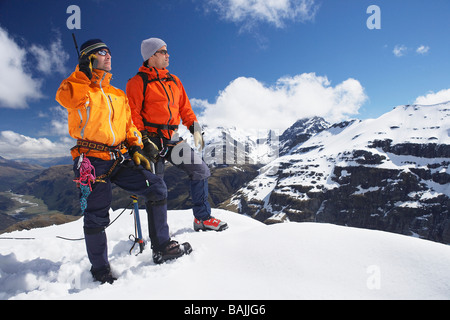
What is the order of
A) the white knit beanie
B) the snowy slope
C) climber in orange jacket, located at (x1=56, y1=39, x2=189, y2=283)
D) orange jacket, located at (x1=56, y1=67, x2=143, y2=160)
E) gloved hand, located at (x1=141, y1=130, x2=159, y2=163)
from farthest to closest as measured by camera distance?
the white knit beanie < gloved hand, located at (x1=141, y1=130, x2=159, y2=163) < climber in orange jacket, located at (x1=56, y1=39, x2=189, y2=283) < orange jacket, located at (x1=56, y1=67, x2=143, y2=160) < the snowy slope

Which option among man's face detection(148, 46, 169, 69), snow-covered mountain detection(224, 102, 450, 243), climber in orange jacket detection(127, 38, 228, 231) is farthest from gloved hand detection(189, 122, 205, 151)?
snow-covered mountain detection(224, 102, 450, 243)

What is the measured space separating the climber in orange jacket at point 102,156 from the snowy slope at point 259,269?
1.55 ft

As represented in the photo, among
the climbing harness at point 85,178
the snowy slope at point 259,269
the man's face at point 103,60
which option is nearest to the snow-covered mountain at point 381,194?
the snowy slope at point 259,269

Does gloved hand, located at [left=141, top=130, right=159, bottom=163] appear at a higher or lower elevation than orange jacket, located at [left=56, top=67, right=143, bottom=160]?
lower

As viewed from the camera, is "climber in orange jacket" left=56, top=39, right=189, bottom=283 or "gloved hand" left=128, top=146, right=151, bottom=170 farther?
"gloved hand" left=128, top=146, right=151, bottom=170

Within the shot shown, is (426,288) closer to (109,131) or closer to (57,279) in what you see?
(109,131)

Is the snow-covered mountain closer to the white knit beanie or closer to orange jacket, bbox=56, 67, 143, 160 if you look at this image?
the white knit beanie

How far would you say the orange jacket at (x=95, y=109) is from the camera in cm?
332

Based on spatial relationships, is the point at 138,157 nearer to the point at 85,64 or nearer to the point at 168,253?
the point at 85,64

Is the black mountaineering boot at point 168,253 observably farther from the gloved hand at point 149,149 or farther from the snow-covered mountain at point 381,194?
the snow-covered mountain at point 381,194

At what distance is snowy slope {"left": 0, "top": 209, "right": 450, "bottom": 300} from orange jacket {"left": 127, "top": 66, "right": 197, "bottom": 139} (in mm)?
2635

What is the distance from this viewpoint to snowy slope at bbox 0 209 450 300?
2.57 meters

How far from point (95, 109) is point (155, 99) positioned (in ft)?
5.15

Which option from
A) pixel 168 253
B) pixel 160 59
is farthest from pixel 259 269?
pixel 160 59
